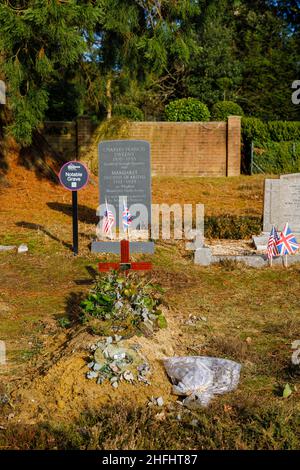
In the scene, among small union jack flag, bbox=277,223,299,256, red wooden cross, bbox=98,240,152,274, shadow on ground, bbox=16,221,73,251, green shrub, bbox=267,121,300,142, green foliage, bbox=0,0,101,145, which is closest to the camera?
red wooden cross, bbox=98,240,152,274

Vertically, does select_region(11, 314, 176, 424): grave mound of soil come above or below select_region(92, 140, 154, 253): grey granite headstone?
below

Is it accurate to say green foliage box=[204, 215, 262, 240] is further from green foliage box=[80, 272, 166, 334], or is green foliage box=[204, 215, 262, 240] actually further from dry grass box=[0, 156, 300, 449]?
green foliage box=[80, 272, 166, 334]

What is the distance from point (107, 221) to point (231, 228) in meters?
2.83

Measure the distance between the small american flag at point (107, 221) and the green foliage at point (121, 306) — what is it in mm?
4801

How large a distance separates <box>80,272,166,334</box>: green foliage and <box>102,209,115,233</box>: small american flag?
A: 4801mm

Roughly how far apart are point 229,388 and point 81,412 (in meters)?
1.38

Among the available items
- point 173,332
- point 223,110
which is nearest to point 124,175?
point 173,332

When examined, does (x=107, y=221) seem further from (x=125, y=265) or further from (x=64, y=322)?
(x=64, y=322)

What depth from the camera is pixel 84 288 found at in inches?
361

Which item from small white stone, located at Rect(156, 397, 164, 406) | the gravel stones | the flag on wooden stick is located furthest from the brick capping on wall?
small white stone, located at Rect(156, 397, 164, 406)

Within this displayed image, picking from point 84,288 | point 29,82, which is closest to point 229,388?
point 84,288

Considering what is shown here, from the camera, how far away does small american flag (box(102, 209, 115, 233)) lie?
460 inches

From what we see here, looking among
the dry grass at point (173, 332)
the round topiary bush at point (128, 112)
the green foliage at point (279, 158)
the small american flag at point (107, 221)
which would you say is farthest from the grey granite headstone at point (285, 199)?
the round topiary bush at point (128, 112)
